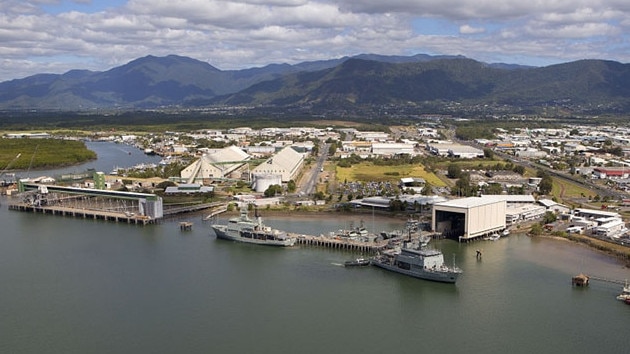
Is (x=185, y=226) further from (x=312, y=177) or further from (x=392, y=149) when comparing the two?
(x=392, y=149)

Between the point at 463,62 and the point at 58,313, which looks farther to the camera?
the point at 463,62

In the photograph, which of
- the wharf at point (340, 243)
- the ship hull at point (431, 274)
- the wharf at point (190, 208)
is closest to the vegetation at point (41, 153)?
the wharf at point (190, 208)

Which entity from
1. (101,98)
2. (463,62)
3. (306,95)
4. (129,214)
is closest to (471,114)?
(306,95)

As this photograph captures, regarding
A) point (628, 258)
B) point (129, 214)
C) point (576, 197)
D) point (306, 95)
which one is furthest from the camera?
point (306, 95)

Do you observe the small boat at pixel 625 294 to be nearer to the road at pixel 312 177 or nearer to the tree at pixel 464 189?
the tree at pixel 464 189

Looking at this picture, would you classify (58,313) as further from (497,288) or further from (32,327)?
(497,288)

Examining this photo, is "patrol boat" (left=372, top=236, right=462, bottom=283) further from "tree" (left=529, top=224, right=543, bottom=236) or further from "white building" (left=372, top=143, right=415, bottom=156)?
"white building" (left=372, top=143, right=415, bottom=156)
